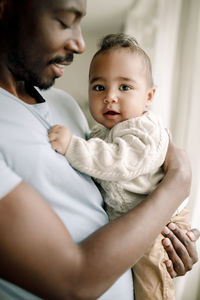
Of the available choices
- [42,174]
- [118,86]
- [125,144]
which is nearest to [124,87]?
[118,86]

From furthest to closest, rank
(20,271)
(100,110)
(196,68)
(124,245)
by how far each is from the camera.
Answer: (196,68) < (100,110) < (124,245) < (20,271)

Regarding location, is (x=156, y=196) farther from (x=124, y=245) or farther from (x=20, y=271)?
(x=20, y=271)

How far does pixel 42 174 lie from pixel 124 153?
27 centimetres

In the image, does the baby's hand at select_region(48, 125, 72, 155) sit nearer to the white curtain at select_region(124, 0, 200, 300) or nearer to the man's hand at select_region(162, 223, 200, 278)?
the man's hand at select_region(162, 223, 200, 278)

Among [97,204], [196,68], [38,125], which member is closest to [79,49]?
[38,125]

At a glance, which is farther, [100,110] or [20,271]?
[100,110]

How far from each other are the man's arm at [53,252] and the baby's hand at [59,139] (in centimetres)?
22

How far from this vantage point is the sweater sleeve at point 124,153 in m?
0.82

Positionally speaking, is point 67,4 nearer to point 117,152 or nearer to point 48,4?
point 48,4

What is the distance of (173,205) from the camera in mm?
832

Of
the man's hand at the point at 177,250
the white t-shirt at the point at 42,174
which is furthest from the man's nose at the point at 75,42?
the man's hand at the point at 177,250

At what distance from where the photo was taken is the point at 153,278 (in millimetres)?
911

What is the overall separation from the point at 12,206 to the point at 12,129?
0.20m

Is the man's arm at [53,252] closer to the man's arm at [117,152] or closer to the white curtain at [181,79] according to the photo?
the man's arm at [117,152]
